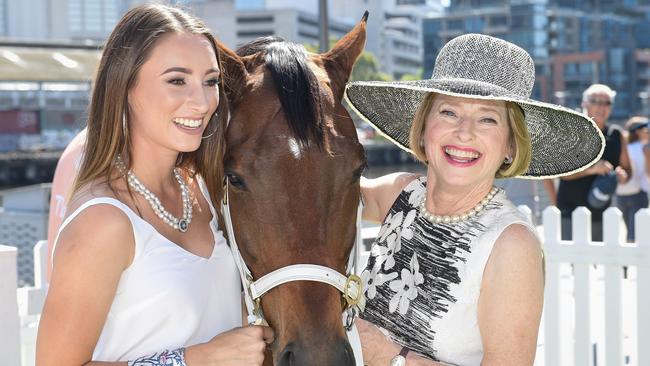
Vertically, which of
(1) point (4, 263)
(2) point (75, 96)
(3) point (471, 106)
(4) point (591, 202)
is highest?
(3) point (471, 106)

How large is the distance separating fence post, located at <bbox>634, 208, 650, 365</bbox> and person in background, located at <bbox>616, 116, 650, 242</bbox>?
3.40 meters

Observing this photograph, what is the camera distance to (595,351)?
5.21 meters

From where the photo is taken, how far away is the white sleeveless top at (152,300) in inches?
73.7

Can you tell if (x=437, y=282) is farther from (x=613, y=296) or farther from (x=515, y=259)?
(x=613, y=296)

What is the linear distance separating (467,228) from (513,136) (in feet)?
1.08

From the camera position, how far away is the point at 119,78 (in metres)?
1.95

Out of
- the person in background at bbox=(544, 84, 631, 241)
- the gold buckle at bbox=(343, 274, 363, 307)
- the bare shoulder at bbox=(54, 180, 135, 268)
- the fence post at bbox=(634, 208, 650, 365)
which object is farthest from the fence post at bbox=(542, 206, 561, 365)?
the bare shoulder at bbox=(54, 180, 135, 268)

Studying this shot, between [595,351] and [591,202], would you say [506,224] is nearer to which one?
[595,351]

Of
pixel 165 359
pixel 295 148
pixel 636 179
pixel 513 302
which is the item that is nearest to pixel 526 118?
pixel 513 302

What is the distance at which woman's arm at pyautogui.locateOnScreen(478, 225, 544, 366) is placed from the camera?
1970 mm

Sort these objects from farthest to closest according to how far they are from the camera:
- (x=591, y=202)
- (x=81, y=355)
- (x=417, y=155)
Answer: (x=591, y=202) < (x=417, y=155) < (x=81, y=355)

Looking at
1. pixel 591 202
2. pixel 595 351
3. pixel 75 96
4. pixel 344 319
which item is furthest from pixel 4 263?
pixel 75 96

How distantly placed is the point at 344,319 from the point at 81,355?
25.8 inches

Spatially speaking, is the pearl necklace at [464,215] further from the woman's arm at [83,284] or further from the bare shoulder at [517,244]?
the woman's arm at [83,284]
